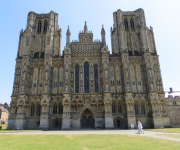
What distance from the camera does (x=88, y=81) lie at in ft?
144

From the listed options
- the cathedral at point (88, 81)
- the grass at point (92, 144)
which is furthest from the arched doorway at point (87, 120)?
the grass at point (92, 144)

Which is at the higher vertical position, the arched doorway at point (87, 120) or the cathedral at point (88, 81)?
the cathedral at point (88, 81)

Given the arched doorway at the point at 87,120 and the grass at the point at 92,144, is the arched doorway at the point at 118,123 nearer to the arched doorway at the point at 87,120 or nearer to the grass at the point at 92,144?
the arched doorway at the point at 87,120

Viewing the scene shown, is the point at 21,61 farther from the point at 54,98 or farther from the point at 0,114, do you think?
the point at 0,114

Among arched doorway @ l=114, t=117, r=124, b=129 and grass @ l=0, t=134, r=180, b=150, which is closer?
grass @ l=0, t=134, r=180, b=150

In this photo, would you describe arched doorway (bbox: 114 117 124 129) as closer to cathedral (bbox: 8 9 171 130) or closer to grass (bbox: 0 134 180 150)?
cathedral (bbox: 8 9 171 130)

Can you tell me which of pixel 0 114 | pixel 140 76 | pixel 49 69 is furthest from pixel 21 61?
pixel 0 114

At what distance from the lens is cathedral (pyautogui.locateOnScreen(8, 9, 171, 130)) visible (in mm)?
39312

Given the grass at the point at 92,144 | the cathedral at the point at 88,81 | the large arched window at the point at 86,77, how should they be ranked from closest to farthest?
the grass at the point at 92,144 < the cathedral at the point at 88,81 < the large arched window at the point at 86,77

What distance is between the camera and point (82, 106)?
40500 mm

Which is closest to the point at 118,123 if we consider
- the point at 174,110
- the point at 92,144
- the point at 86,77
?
the point at 86,77

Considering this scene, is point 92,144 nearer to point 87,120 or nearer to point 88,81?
point 87,120

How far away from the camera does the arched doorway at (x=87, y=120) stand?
1623 inches

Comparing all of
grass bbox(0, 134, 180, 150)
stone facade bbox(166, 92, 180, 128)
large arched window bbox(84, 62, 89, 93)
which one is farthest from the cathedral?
grass bbox(0, 134, 180, 150)
